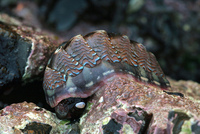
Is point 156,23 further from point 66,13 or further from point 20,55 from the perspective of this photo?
point 20,55

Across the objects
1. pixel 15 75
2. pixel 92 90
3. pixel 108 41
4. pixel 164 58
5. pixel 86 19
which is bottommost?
pixel 164 58

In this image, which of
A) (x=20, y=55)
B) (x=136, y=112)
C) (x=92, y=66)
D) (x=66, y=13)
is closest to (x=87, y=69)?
(x=92, y=66)

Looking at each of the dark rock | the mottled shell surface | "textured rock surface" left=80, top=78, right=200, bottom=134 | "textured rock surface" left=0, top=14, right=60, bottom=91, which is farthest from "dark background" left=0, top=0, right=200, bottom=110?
"textured rock surface" left=80, top=78, right=200, bottom=134

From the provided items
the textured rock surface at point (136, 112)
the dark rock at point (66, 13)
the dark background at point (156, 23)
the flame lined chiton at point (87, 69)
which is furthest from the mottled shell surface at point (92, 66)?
the dark rock at point (66, 13)

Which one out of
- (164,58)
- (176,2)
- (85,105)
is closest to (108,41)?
(85,105)

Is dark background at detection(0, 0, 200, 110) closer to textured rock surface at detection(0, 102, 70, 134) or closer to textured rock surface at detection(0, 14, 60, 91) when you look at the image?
textured rock surface at detection(0, 14, 60, 91)

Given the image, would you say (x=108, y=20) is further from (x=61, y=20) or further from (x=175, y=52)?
(x=175, y=52)
